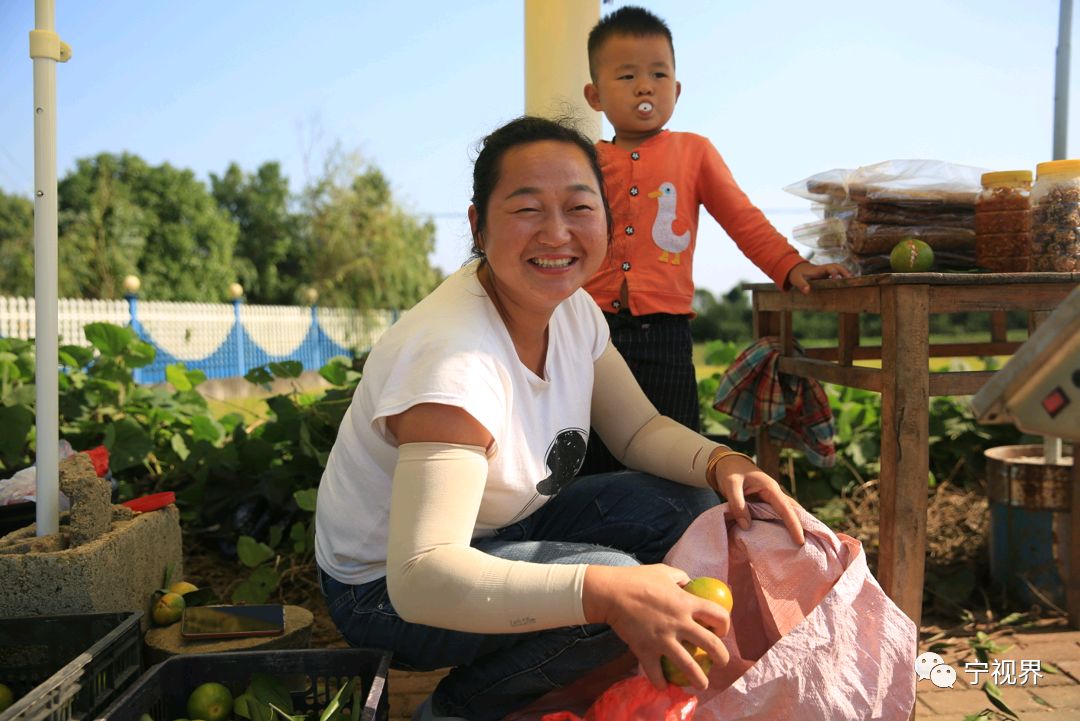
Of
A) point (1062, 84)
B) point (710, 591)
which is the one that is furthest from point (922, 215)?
point (1062, 84)

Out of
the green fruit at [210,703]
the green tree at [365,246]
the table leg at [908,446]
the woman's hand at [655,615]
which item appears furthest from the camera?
the green tree at [365,246]

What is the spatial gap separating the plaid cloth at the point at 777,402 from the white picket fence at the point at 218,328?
9.09m

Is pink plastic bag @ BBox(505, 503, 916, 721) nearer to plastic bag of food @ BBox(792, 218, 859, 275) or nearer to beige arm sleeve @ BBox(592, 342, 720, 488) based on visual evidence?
beige arm sleeve @ BBox(592, 342, 720, 488)

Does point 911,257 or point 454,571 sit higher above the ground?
point 911,257

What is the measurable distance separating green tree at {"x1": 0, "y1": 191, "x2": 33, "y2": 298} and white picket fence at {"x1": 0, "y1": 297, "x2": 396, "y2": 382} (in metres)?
5.99

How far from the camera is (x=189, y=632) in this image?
6.18 feet

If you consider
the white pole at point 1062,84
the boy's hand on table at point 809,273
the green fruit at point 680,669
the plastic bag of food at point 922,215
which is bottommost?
the green fruit at point 680,669

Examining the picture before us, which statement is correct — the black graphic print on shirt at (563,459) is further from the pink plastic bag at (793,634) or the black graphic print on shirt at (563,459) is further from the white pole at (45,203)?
the white pole at (45,203)

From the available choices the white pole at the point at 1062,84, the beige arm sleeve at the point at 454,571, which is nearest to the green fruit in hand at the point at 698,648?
the beige arm sleeve at the point at 454,571

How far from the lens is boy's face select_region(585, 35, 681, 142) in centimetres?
234

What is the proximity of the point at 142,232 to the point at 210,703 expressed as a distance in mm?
26500

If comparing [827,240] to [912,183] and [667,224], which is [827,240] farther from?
[667,224]

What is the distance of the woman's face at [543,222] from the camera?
60.6 inches

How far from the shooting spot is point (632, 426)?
6.36ft
